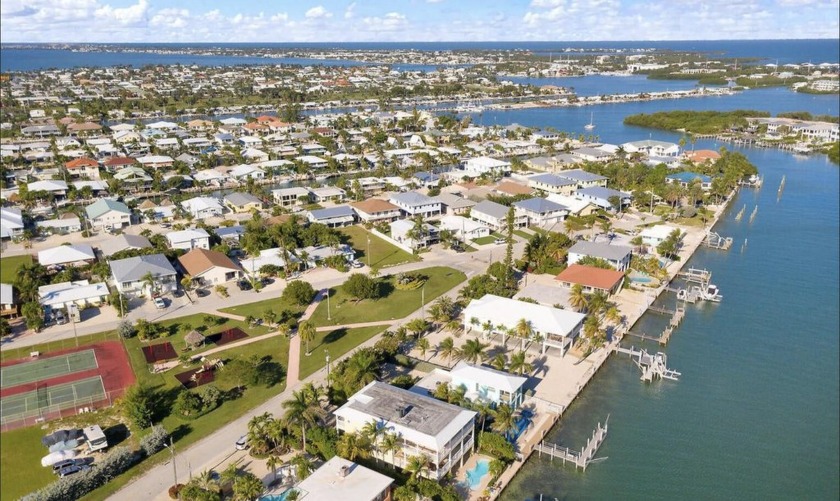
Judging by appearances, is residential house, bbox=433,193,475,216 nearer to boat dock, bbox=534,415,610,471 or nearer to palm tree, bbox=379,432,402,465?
boat dock, bbox=534,415,610,471

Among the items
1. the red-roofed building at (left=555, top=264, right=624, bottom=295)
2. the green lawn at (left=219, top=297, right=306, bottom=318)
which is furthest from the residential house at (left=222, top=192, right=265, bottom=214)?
the red-roofed building at (left=555, top=264, right=624, bottom=295)

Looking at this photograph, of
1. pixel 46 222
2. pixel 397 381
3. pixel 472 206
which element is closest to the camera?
pixel 397 381

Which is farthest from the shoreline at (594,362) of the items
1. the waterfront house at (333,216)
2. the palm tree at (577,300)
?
the waterfront house at (333,216)

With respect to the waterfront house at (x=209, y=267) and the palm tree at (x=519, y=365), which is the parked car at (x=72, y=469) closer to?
the waterfront house at (x=209, y=267)

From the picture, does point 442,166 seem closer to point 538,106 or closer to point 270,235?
point 270,235

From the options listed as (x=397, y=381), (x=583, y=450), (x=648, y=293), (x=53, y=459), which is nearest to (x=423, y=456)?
(x=397, y=381)

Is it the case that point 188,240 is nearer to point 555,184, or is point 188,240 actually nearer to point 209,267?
point 209,267
